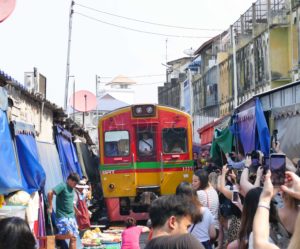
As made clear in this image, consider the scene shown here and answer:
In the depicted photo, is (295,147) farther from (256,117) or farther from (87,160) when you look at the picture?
(87,160)

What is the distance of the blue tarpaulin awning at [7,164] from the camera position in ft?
25.4

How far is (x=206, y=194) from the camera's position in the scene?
8.53 m

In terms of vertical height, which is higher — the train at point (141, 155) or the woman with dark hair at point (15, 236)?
the train at point (141, 155)

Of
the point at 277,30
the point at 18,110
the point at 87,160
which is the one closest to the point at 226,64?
the point at 277,30

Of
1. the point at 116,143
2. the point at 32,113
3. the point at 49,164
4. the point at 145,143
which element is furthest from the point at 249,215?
the point at 116,143

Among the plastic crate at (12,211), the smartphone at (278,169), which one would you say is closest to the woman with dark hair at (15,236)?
the smartphone at (278,169)

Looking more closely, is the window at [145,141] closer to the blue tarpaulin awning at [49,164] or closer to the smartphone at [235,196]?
the blue tarpaulin awning at [49,164]

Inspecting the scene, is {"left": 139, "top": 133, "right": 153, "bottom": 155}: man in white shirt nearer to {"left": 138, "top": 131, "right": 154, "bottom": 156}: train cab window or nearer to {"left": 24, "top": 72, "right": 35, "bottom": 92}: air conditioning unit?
{"left": 138, "top": 131, "right": 154, "bottom": 156}: train cab window

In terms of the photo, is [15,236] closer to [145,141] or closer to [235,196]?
[235,196]

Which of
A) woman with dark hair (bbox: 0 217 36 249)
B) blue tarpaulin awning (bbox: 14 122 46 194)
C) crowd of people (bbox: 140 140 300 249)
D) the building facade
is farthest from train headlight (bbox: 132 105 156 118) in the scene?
woman with dark hair (bbox: 0 217 36 249)

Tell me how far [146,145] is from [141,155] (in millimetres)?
313

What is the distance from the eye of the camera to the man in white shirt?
17688 mm

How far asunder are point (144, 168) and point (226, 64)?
24112 millimetres

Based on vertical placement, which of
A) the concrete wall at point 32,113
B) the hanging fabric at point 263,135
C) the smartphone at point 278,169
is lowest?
the smartphone at point 278,169
